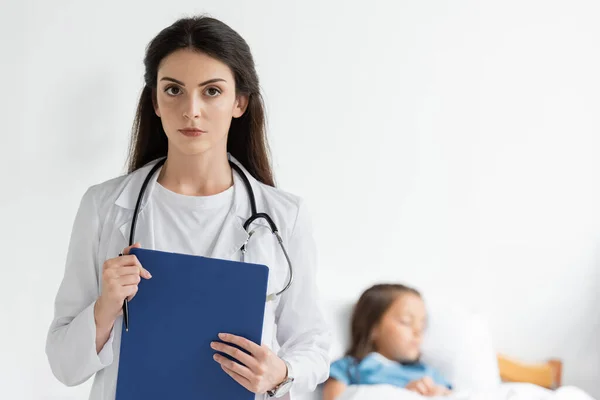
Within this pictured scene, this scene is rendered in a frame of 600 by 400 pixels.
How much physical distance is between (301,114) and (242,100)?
1.22 metres

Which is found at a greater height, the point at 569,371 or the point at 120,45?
the point at 120,45

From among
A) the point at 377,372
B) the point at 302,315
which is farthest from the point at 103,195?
the point at 377,372

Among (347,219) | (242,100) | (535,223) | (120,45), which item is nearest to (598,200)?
(535,223)

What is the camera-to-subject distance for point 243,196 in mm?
→ 1303

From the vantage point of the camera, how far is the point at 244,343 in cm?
113

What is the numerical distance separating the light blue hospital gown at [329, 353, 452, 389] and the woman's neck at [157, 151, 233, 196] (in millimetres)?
1283

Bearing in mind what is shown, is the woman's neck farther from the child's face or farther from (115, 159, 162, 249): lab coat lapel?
the child's face

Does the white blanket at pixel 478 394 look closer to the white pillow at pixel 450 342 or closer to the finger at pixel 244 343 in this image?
the white pillow at pixel 450 342

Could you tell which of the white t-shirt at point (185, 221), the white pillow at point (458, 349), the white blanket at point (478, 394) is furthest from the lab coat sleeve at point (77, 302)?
the white pillow at point (458, 349)

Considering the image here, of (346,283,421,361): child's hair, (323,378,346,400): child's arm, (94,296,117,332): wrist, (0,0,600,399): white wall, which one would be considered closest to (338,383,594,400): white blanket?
(323,378,346,400): child's arm

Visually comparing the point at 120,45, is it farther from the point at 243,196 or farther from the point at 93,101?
the point at 243,196

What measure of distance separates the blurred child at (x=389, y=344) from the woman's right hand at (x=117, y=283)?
141cm

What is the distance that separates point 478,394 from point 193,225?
4.99 ft

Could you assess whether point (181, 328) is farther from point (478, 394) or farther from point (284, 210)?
point (478, 394)
